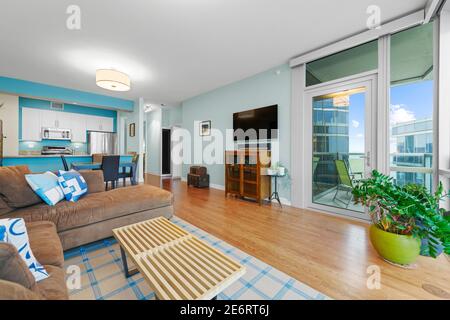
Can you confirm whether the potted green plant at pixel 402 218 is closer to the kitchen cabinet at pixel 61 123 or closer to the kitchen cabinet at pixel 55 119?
the kitchen cabinet at pixel 61 123

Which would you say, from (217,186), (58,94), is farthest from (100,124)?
(217,186)

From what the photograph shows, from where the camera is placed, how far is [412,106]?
242cm

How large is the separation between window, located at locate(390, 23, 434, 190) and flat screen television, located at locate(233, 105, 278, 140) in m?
1.75

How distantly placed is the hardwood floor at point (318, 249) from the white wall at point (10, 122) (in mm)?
4935

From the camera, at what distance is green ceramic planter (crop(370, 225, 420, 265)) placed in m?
1.58

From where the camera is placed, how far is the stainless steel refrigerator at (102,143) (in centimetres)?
606

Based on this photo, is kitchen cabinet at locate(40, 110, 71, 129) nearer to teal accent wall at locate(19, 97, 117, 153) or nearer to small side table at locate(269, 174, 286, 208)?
teal accent wall at locate(19, 97, 117, 153)

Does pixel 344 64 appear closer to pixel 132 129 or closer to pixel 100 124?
pixel 132 129

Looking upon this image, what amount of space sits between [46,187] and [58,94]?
4.28 meters

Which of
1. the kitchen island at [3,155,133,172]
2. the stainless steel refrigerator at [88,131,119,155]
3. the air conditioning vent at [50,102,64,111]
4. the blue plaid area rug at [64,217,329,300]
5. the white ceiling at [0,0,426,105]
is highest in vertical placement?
the white ceiling at [0,0,426,105]

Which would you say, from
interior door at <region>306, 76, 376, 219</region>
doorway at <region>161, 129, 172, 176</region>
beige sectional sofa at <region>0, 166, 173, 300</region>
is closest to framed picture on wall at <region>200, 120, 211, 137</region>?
doorway at <region>161, 129, 172, 176</region>
